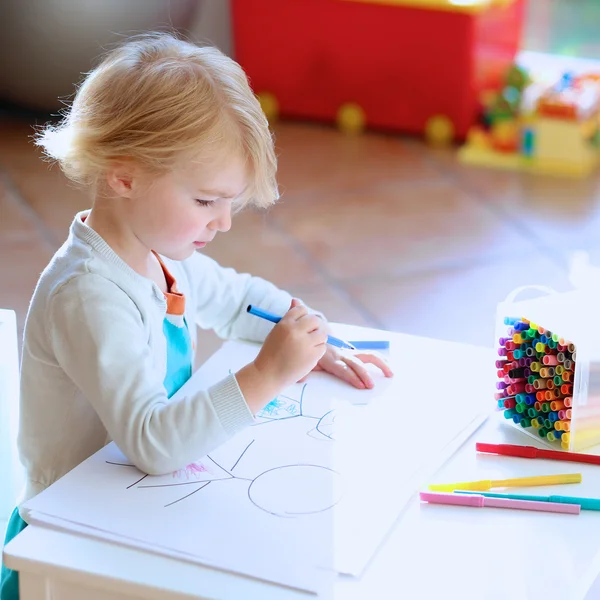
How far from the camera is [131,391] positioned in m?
0.88

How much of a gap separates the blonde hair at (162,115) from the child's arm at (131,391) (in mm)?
124

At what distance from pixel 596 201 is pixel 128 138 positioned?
1792mm

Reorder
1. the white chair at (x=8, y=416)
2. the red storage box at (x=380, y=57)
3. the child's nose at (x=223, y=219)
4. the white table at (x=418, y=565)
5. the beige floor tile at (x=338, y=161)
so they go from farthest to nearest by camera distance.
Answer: the red storage box at (x=380, y=57) → the beige floor tile at (x=338, y=161) → the white chair at (x=8, y=416) → the child's nose at (x=223, y=219) → the white table at (x=418, y=565)

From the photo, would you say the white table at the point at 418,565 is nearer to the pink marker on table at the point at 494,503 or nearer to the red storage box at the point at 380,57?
the pink marker on table at the point at 494,503

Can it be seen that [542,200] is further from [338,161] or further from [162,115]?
[162,115]

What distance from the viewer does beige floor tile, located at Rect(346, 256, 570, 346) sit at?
76.9 inches

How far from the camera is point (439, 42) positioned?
8.94 feet

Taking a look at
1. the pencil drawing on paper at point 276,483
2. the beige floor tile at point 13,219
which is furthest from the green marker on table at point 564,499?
the beige floor tile at point 13,219

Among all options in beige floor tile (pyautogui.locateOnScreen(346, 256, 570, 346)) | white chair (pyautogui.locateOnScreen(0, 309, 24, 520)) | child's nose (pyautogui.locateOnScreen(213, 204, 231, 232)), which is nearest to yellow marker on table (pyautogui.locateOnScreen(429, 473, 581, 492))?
child's nose (pyautogui.locateOnScreen(213, 204, 231, 232))

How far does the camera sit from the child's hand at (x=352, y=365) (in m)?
1.03

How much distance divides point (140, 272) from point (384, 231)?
139 centimetres

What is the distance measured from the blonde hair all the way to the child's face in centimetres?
1

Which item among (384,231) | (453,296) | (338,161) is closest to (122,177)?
(453,296)

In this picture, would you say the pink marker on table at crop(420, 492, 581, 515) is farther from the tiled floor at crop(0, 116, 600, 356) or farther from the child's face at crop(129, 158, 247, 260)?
the tiled floor at crop(0, 116, 600, 356)
